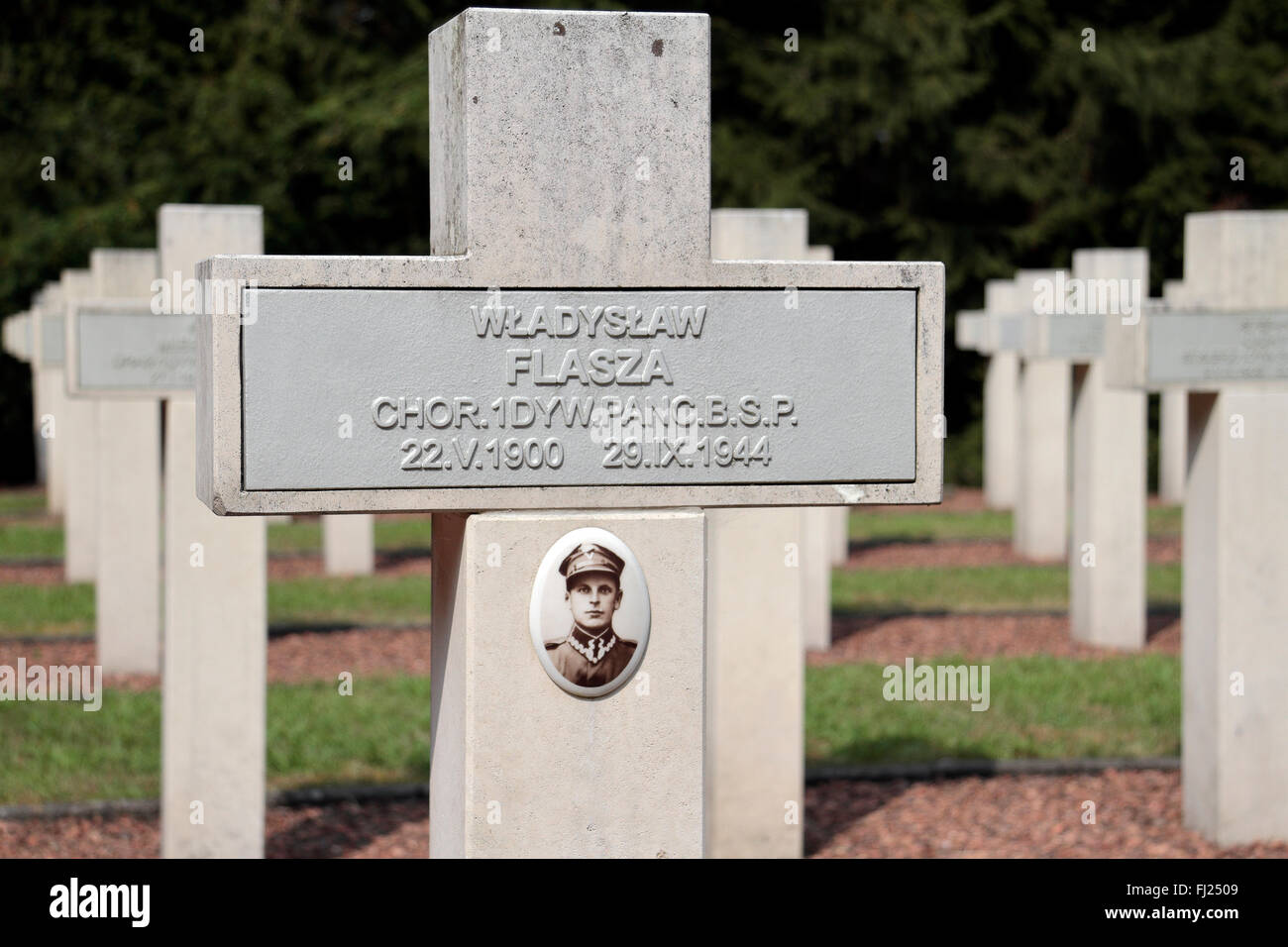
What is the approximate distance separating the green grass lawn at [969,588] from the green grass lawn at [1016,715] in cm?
265

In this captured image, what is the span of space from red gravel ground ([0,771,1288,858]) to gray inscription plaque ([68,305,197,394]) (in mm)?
1762

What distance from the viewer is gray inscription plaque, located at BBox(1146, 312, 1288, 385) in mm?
6863

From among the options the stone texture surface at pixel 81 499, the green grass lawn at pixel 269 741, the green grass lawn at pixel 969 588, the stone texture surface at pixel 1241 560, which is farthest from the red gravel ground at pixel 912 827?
the stone texture surface at pixel 81 499

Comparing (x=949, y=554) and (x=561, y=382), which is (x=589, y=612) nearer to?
(x=561, y=382)

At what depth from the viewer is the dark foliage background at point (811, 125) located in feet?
82.9

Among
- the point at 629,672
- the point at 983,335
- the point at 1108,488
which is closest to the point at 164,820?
the point at 629,672

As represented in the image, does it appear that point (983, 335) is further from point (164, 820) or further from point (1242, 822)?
point (164, 820)

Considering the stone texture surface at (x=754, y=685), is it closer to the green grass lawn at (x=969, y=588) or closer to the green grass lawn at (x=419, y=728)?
the green grass lawn at (x=419, y=728)

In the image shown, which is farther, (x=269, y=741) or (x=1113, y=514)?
(x=1113, y=514)

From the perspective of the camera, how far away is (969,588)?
591 inches

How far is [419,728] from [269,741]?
752 millimetres

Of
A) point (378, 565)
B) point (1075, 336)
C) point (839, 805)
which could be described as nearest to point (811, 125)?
point (378, 565)

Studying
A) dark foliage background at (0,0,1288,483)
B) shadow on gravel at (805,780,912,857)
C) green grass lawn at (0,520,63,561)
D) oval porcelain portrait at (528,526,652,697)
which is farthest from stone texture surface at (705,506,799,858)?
dark foliage background at (0,0,1288,483)

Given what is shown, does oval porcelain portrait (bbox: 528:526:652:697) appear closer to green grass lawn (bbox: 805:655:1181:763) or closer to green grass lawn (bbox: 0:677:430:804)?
green grass lawn (bbox: 0:677:430:804)
